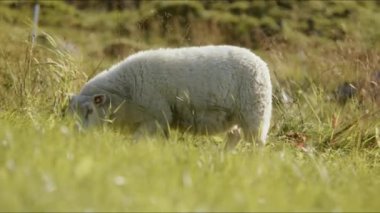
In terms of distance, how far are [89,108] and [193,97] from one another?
860 millimetres

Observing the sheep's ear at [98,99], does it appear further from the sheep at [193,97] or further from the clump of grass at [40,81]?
the clump of grass at [40,81]

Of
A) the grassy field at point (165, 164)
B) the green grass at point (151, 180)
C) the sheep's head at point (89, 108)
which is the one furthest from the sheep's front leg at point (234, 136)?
the green grass at point (151, 180)

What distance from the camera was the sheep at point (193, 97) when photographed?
592cm

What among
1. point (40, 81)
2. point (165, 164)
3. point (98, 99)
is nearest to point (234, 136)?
point (98, 99)

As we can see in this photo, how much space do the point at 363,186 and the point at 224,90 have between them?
6.71 ft

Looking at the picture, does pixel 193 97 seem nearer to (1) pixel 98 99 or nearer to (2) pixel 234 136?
(2) pixel 234 136

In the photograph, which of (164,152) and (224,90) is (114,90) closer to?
(224,90)

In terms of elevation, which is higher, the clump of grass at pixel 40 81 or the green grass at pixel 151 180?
the green grass at pixel 151 180

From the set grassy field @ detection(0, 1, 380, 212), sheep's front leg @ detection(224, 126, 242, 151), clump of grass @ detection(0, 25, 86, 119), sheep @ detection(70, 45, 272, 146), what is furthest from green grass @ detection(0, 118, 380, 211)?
clump of grass @ detection(0, 25, 86, 119)

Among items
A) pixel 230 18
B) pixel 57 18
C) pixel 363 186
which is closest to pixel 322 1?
pixel 230 18

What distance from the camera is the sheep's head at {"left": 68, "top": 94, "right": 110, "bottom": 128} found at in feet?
19.0

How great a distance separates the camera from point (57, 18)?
80.7ft

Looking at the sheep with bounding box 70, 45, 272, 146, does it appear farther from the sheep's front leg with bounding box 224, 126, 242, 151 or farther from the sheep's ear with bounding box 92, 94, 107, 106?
the sheep's front leg with bounding box 224, 126, 242, 151

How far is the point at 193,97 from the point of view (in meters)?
5.92
